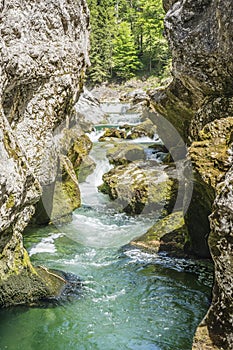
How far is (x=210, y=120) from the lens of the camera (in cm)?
863

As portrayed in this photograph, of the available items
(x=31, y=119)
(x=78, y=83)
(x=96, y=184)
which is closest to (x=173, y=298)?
(x=31, y=119)

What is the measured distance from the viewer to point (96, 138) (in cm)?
2531

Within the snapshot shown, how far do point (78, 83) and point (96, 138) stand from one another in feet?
48.1

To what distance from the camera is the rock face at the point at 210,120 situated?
4.77 m

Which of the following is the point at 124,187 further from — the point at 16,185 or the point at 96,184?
the point at 16,185

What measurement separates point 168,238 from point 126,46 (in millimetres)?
49284

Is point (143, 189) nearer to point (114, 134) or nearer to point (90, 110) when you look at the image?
point (114, 134)

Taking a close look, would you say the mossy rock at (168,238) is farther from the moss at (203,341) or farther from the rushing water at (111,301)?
the moss at (203,341)

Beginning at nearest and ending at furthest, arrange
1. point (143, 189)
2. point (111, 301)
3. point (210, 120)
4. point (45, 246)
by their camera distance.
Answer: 1. point (111, 301)
2. point (210, 120)
3. point (45, 246)
4. point (143, 189)

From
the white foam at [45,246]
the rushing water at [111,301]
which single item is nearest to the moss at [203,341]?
the rushing water at [111,301]

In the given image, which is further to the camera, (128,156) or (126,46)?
(126,46)

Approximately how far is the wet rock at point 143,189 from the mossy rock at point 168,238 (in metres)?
2.05

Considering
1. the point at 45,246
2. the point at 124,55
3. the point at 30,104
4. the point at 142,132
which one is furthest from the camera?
the point at 124,55

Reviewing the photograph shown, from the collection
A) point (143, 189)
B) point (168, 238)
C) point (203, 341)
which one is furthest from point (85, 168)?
point (203, 341)
